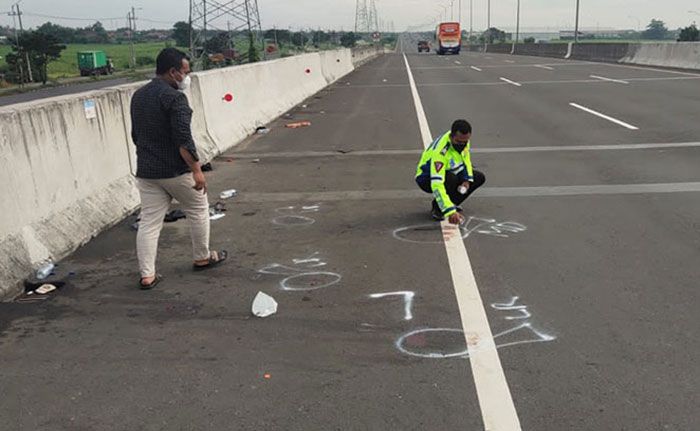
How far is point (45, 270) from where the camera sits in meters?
5.38

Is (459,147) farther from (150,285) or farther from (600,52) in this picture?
(600,52)

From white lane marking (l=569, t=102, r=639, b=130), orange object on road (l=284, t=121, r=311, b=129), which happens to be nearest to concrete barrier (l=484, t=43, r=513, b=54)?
white lane marking (l=569, t=102, r=639, b=130)

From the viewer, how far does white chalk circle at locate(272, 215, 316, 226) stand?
6871 millimetres

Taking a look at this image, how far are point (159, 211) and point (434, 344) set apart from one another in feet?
8.32

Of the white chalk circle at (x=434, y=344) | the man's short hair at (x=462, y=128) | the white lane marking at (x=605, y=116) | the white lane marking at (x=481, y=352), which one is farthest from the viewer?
the white lane marking at (x=605, y=116)

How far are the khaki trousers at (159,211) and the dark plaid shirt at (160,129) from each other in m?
0.10

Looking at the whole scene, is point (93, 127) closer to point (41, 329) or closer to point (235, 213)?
point (235, 213)

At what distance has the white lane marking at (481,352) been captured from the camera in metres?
3.29

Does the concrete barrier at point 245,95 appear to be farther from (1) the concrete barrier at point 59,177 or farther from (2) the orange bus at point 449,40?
(2) the orange bus at point 449,40

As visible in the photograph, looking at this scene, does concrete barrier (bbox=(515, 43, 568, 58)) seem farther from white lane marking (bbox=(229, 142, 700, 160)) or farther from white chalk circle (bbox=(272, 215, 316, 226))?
white chalk circle (bbox=(272, 215, 316, 226))

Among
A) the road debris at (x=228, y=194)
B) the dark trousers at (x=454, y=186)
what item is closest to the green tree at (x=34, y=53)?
the road debris at (x=228, y=194)

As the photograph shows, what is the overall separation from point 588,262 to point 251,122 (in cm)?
938

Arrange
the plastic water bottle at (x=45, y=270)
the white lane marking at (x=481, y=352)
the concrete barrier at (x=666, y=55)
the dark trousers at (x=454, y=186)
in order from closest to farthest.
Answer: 1. the white lane marking at (x=481, y=352)
2. the plastic water bottle at (x=45, y=270)
3. the dark trousers at (x=454, y=186)
4. the concrete barrier at (x=666, y=55)

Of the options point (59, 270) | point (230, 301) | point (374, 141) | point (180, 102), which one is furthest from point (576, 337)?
point (374, 141)
